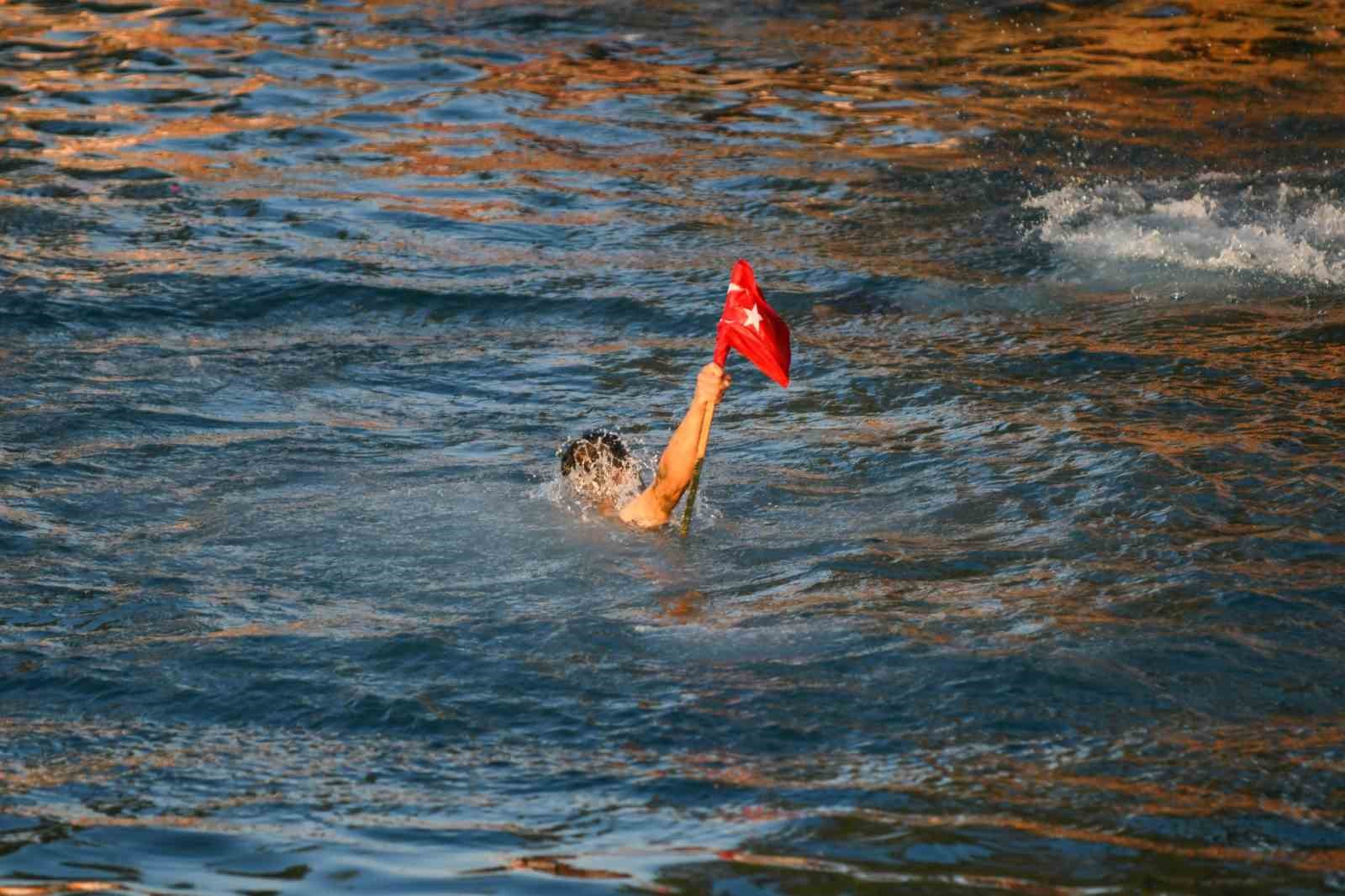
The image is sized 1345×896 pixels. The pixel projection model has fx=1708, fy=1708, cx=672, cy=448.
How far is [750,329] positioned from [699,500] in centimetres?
160

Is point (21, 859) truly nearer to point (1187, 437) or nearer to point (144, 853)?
point (144, 853)

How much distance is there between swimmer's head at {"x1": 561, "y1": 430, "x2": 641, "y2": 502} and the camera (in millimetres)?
8586

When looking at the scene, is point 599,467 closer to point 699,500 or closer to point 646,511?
point 646,511

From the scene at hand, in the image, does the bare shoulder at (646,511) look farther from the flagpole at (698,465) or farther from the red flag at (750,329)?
the red flag at (750,329)

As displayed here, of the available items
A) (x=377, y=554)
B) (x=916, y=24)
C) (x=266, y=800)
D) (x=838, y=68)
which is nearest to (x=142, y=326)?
(x=377, y=554)

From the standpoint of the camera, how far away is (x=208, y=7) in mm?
24391

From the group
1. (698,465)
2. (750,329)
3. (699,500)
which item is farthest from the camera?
(699,500)

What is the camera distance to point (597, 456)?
28.2 feet

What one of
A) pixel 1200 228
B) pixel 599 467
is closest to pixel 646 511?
pixel 599 467

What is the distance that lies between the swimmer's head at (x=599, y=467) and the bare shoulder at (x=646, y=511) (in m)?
0.26

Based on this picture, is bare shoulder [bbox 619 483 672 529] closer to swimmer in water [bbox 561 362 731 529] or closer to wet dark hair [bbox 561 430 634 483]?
swimmer in water [bbox 561 362 731 529]

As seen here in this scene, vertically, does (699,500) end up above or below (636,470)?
below

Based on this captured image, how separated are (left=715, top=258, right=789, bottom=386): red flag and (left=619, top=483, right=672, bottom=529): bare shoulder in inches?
33.6

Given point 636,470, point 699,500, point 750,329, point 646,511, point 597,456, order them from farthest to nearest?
point 699,500 < point 636,470 < point 597,456 < point 646,511 < point 750,329
